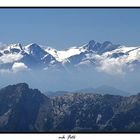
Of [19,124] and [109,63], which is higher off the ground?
[109,63]

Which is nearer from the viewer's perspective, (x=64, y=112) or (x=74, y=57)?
(x=74, y=57)

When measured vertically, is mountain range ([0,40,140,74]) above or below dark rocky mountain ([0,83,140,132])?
above

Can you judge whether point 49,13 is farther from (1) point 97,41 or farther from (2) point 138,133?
(2) point 138,133

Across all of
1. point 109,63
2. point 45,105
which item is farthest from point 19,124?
point 109,63

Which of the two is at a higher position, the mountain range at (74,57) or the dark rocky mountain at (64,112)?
the mountain range at (74,57)

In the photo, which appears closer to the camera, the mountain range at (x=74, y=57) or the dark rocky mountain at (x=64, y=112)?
the dark rocky mountain at (x=64, y=112)
